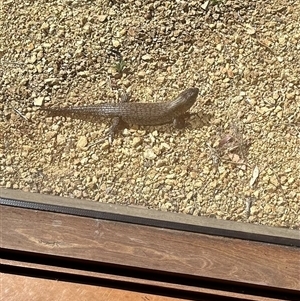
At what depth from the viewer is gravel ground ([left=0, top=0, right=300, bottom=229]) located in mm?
2277

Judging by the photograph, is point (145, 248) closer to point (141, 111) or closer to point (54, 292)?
point (54, 292)

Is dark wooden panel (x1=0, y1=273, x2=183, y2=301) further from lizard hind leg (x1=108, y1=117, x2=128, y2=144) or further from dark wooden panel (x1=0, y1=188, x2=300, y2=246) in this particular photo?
lizard hind leg (x1=108, y1=117, x2=128, y2=144)

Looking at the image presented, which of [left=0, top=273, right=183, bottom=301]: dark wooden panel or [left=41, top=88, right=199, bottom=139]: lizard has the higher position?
[left=41, top=88, right=199, bottom=139]: lizard

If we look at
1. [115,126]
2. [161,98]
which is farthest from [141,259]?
[161,98]

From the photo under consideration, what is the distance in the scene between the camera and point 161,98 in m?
2.48

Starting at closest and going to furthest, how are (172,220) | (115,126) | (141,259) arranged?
1. (141,259)
2. (172,220)
3. (115,126)

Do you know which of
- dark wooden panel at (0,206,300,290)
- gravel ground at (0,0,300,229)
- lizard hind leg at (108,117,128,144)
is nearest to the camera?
dark wooden panel at (0,206,300,290)

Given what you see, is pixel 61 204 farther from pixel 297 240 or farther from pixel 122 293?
pixel 297 240

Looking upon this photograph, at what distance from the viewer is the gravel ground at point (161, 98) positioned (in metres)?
2.28

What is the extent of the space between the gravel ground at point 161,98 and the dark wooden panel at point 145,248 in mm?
228

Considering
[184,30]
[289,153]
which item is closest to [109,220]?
[289,153]

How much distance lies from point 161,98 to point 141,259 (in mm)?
777

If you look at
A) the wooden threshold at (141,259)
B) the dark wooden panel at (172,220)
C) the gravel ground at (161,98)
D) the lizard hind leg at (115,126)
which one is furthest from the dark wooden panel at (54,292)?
the lizard hind leg at (115,126)

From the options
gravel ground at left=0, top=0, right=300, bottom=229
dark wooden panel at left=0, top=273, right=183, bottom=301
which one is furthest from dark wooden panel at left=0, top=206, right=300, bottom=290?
gravel ground at left=0, top=0, right=300, bottom=229
